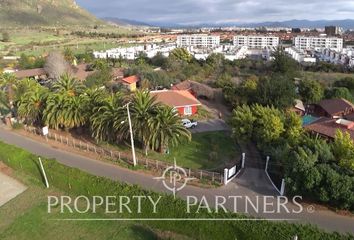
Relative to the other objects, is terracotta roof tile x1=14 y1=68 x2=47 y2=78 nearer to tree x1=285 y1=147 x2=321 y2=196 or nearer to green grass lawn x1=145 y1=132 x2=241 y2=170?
green grass lawn x1=145 y1=132 x2=241 y2=170

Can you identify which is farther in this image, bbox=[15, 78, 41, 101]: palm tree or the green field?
the green field

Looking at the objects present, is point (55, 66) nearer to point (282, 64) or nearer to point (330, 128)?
point (282, 64)

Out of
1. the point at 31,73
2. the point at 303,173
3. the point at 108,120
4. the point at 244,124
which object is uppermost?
the point at 31,73

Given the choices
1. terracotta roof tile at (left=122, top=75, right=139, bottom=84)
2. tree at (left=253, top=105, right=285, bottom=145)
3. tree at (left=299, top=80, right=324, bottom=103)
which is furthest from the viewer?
terracotta roof tile at (left=122, top=75, right=139, bottom=84)

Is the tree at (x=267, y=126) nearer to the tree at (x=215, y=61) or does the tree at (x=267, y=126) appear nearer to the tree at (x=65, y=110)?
the tree at (x=65, y=110)

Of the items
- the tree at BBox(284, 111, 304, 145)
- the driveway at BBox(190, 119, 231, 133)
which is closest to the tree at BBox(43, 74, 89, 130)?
the driveway at BBox(190, 119, 231, 133)

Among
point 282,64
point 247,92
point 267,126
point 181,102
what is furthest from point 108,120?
point 282,64

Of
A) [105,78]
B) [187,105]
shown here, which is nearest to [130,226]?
[187,105]
